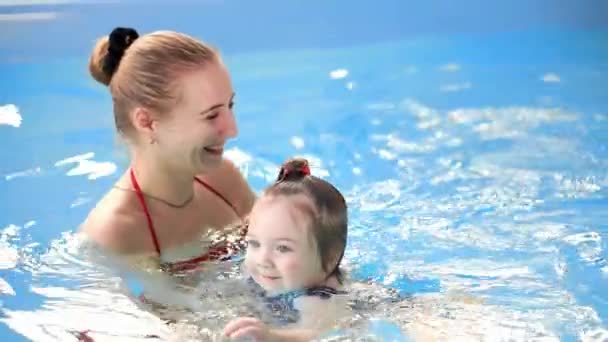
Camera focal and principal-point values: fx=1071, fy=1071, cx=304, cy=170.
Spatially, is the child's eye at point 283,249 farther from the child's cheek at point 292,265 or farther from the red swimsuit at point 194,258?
the red swimsuit at point 194,258

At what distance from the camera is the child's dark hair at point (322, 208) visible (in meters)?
2.21

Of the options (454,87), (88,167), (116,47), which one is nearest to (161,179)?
(116,47)

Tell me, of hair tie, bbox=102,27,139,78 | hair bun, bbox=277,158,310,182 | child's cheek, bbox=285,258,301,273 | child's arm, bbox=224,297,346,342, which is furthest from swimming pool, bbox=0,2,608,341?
hair tie, bbox=102,27,139,78

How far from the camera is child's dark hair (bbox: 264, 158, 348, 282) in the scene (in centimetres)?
221

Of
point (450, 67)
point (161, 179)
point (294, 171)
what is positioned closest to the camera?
point (294, 171)

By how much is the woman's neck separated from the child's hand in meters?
0.64

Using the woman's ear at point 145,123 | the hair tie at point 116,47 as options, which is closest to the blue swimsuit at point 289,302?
the woman's ear at point 145,123

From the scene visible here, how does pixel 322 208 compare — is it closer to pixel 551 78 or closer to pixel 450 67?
pixel 551 78

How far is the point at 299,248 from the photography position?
2189 mm

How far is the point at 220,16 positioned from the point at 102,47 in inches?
120

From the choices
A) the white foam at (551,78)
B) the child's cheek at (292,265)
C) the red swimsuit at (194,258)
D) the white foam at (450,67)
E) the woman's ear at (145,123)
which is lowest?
the white foam at (450,67)

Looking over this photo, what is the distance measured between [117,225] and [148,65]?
365mm

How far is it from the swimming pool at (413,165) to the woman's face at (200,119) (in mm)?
387

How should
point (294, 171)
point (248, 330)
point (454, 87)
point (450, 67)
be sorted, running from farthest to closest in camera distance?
1. point (450, 67)
2. point (454, 87)
3. point (294, 171)
4. point (248, 330)
